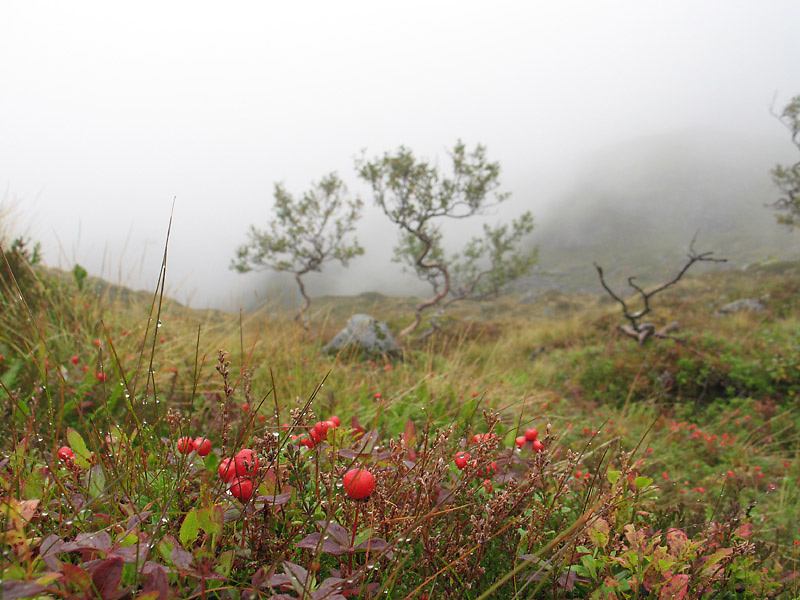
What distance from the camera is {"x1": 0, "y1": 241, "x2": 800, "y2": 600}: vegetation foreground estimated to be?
804 mm

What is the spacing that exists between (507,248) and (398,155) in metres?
6.78

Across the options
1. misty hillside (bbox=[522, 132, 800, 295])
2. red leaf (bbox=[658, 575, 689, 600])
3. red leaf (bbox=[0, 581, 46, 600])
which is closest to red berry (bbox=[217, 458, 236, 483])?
red leaf (bbox=[0, 581, 46, 600])

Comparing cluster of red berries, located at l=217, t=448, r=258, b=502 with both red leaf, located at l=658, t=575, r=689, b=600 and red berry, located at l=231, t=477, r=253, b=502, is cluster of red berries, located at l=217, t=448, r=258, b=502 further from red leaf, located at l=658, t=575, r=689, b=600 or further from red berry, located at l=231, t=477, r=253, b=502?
red leaf, located at l=658, t=575, r=689, b=600

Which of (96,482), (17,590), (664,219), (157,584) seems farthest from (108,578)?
(664,219)

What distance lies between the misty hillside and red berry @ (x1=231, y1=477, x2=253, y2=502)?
117720 mm

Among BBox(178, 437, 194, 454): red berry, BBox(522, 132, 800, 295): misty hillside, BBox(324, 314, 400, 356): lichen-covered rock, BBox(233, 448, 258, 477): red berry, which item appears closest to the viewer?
BBox(233, 448, 258, 477): red berry

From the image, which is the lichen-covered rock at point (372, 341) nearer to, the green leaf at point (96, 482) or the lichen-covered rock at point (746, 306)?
the green leaf at point (96, 482)

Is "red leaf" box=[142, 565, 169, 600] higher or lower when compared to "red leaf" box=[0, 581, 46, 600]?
lower

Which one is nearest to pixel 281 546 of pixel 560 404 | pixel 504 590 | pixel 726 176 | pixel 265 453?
pixel 265 453

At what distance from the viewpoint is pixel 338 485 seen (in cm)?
109

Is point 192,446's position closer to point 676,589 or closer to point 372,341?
point 676,589

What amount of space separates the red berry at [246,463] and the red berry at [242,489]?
0.7 inches

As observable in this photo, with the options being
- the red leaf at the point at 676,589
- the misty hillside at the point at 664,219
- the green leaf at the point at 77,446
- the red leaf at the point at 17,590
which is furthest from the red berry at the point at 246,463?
the misty hillside at the point at 664,219

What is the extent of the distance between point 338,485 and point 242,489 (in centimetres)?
28
